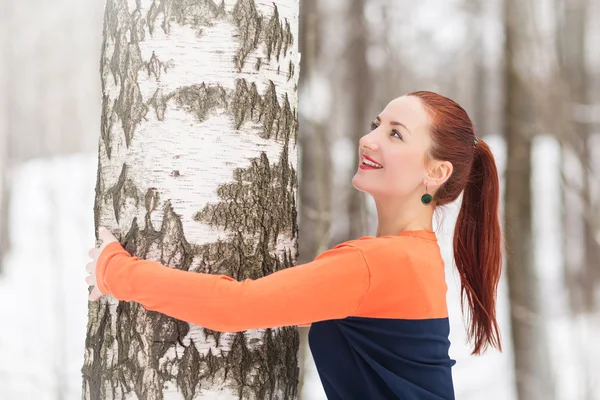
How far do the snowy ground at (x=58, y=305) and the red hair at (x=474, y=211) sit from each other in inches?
146

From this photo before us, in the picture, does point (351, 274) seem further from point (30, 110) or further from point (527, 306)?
point (30, 110)

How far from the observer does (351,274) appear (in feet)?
5.48

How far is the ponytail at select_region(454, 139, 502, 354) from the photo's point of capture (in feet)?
7.27

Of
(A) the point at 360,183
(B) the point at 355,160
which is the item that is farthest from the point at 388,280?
(B) the point at 355,160

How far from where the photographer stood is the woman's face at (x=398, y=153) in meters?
2.00

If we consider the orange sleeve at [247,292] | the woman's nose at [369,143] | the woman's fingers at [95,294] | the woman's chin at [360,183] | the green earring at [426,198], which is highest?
the woman's nose at [369,143]

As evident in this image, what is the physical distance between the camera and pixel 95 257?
71.0 inches

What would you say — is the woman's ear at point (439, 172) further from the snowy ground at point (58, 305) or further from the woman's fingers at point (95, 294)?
the snowy ground at point (58, 305)

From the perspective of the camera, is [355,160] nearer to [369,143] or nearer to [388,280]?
[369,143]

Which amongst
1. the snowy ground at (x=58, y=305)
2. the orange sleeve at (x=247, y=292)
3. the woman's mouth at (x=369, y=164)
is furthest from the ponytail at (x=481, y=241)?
the snowy ground at (x=58, y=305)

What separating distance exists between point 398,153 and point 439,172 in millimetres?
159

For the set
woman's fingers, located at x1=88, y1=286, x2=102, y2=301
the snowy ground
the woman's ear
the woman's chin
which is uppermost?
the woman's ear

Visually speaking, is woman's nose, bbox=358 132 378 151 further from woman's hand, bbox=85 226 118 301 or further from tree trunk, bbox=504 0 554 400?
tree trunk, bbox=504 0 554 400

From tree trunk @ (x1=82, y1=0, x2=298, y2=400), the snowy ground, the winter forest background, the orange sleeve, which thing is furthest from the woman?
the snowy ground
